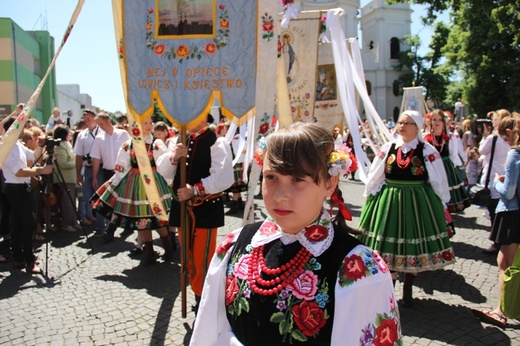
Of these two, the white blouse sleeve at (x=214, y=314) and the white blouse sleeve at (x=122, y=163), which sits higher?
the white blouse sleeve at (x=122, y=163)

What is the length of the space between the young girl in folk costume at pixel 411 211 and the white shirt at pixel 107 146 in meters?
4.41

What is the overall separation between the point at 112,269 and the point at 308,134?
15.5 feet

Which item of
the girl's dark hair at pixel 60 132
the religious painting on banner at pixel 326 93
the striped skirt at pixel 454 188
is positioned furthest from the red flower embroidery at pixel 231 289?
the religious painting on banner at pixel 326 93

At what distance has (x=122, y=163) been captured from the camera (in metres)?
5.80

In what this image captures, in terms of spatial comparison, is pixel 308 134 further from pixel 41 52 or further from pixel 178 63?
pixel 41 52

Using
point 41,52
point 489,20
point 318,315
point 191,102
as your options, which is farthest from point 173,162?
point 41,52

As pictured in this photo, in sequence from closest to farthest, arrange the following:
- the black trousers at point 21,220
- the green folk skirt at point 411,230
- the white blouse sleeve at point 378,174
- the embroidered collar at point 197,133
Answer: the embroidered collar at point 197,133 → the green folk skirt at point 411,230 → the white blouse sleeve at point 378,174 → the black trousers at point 21,220

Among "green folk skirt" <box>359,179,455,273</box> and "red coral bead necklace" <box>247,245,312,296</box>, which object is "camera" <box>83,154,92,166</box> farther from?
"red coral bead necklace" <box>247,245,312,296</box>

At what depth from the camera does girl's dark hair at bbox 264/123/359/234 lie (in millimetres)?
1521

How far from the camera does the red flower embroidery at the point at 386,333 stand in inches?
56.0

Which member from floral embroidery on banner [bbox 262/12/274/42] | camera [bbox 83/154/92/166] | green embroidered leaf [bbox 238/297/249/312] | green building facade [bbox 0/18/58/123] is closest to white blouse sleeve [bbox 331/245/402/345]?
green embroidered leaf [bbox 238/297/249/312]

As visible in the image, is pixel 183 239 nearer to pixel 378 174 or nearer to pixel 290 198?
pixel 378 174

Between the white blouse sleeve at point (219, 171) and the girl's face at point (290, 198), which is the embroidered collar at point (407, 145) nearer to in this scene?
the white blouse sleeve at point (219, 171)

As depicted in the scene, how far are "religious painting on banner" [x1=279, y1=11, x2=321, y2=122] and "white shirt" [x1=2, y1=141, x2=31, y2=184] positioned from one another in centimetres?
368
